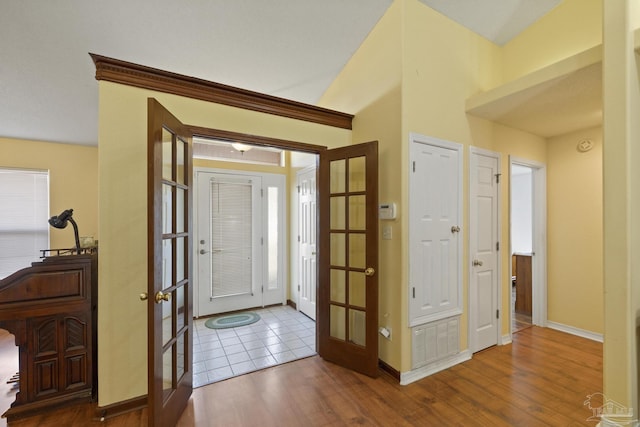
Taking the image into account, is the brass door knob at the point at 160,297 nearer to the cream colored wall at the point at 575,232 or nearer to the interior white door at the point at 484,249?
the interior white door at the point at 484,249

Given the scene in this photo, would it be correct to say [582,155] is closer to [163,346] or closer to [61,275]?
[163,346]

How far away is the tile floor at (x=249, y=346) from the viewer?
2.46m

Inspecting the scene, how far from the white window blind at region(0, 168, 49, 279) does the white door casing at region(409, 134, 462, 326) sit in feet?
17.4

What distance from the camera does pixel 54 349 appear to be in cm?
191

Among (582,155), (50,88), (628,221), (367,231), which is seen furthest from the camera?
(582,155)

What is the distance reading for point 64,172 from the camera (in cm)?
416

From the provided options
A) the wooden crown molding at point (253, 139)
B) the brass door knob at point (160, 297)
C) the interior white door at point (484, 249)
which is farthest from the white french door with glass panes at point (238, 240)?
the interior white door at point (484, 249)

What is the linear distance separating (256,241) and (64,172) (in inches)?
126

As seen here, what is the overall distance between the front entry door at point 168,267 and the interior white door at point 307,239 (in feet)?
5.84

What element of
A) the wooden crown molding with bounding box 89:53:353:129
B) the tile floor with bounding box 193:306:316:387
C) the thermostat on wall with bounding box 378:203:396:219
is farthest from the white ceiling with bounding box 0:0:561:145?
the tile floor with bounding box 193:306:316:387

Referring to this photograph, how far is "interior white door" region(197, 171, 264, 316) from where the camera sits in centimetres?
376

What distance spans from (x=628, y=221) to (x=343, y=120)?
2249 mm

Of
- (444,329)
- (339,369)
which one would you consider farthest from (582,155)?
(339,369)

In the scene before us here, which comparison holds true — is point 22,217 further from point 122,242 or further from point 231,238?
point 122,242
